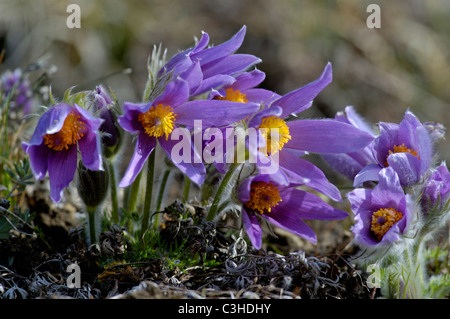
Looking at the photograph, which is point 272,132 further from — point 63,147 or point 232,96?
point 63,147

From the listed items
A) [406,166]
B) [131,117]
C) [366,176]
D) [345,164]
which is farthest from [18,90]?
[406,166]

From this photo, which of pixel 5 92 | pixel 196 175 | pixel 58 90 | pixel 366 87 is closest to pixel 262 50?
pixel 366 87

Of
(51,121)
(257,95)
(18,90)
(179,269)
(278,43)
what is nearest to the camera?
(51,121)

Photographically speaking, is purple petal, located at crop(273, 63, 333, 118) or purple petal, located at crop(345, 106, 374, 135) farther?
purple petal, located at crop(345, 106, 374, 135)

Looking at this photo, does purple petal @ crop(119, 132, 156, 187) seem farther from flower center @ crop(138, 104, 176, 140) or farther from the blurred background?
the blurred background

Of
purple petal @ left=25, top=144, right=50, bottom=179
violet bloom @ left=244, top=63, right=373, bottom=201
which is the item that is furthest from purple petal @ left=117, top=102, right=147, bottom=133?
violet bloom @ left=244, top=63, right=373, bottom=201

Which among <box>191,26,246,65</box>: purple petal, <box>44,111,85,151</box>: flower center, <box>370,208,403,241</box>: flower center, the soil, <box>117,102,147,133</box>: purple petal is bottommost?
the soil
